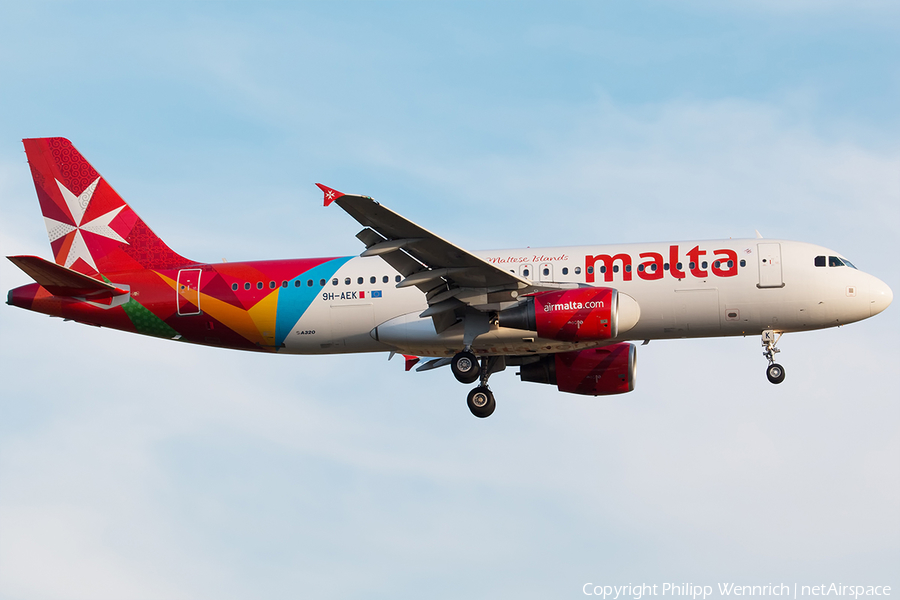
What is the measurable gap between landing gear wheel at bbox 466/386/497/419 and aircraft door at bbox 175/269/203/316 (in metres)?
9.49

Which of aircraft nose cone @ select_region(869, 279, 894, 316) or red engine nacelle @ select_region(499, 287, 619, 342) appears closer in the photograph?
red engine nacelle @ select_region(499, 287, 619, 342)

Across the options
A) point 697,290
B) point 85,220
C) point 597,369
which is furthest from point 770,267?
point 85,220

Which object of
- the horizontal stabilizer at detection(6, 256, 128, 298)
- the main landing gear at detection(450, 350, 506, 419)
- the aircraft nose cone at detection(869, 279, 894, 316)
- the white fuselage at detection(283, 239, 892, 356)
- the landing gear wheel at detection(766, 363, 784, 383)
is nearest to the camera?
the white fuselage at detection(283, 239, 892, 356)

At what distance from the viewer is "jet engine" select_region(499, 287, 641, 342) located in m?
30.5

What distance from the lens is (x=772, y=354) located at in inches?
1280

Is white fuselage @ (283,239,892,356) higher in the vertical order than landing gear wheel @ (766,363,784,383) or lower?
higher

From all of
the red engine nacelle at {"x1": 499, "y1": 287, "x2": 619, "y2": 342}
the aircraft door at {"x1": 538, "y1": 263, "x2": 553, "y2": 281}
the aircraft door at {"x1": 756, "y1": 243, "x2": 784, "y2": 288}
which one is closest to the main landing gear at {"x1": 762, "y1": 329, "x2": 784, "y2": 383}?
the aircraft door at {"x1": 756, "y1": 243, "x2": 784, "y2": 288}

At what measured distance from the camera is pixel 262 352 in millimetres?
35375

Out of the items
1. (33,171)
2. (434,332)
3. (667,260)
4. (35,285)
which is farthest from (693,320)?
(33,171)

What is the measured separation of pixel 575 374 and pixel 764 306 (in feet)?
24.1

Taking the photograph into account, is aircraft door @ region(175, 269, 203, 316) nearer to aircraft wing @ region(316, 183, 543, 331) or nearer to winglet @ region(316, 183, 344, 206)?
aircraft wing @ region(316, 183, 543, 331)

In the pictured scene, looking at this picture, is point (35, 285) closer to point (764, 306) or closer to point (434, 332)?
point (434, 332)

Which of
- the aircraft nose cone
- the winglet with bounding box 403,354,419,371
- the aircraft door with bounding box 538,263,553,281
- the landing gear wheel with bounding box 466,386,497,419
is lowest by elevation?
the landing gear wheel with bounding box 466,386,497,419

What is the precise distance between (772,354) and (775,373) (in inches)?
23.4
